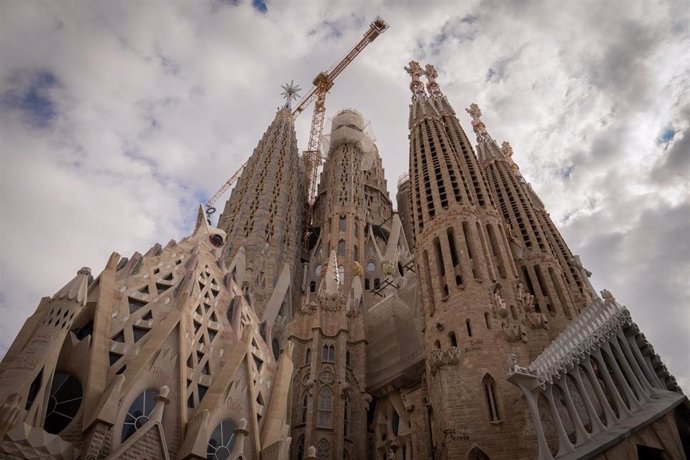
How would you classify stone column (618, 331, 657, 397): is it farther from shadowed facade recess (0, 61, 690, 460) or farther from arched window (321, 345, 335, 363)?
arched window (321, 345, 335, 363)

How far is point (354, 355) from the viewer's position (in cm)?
2425

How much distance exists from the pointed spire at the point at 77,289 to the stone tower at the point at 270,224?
7.88 m

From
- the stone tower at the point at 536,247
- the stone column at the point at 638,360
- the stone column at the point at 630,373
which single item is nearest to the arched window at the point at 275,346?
the stone tower at the point at 536,247

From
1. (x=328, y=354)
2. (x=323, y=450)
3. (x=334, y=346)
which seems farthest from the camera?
(x=334, y=346)

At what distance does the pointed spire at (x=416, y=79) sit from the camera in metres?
37.3

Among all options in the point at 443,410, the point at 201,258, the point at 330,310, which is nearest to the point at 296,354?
the point at 330,310

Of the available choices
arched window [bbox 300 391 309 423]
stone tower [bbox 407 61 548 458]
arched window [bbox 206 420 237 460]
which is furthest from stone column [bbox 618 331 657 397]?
arched window [bbox 206 420 237 460]

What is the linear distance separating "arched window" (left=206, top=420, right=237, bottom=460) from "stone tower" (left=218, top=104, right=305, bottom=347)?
5558 mm

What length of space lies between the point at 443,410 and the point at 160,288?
10784mm

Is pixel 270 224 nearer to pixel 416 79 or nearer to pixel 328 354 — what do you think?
pixel 328 354

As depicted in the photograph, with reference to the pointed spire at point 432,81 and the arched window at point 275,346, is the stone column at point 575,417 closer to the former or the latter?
the arched window at point 275,346

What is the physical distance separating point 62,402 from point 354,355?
13343 millimetres

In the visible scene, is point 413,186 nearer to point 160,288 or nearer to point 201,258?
point 201,258

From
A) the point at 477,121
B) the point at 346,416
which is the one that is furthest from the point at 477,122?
the point at 346,416
